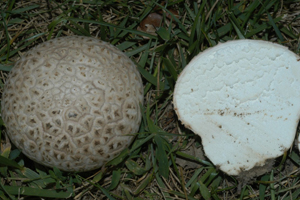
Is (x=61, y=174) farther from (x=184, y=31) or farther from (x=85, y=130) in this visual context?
(x=184, y=31)

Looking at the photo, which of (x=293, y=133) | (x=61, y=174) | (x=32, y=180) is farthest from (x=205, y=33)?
(x=32, y=180)

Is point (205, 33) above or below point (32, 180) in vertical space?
above

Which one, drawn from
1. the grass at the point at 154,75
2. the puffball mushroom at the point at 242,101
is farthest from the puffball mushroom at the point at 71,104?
the puffball mushroom at the point at 242,101

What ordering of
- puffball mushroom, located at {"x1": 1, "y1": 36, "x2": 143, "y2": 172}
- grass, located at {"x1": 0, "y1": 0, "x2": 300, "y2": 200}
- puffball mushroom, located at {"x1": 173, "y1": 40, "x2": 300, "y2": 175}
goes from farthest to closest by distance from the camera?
grass, located at {"x1": 0, "y1": 0, "x2": 300, "y2": 200}, puffball mushroom, located at {"x1": 173, "y1": 40, "x2": 300, "y2": 175}, puffball mushroom, located at {"x1": 1, "y1": 36, "x2": 143, "y2": 172}

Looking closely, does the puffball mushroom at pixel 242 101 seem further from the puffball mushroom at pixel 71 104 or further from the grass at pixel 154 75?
the puffball mushroom at pixel 71 104

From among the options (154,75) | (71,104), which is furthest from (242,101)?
(71,104)

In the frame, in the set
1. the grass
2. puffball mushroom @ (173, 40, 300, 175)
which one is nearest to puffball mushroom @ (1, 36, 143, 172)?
the grass

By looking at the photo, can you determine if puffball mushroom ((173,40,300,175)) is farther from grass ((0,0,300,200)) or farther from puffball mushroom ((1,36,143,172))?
puffball mushroom ((1,36,143,172))
